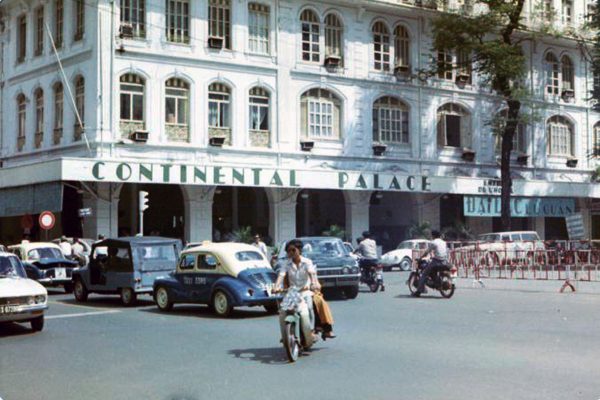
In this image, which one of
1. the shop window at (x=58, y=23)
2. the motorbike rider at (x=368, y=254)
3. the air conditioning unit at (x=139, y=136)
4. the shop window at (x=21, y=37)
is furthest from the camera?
the shop window at (x=21, y=37)

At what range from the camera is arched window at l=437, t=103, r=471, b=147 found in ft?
129

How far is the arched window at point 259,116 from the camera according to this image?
33.3 m

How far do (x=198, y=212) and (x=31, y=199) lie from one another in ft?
22.2

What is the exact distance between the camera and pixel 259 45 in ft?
110

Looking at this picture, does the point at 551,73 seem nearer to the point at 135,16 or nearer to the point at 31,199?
the point at 135,16

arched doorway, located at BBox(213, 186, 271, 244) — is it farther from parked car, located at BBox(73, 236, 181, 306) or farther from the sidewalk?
parked car, located at BBox(73, 236, 181, 306)

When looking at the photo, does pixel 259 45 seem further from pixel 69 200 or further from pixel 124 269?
pixel 124 269

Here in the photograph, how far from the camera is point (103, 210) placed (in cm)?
2967

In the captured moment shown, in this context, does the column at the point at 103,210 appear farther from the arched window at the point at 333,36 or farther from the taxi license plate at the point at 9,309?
the taxi license plate at the point at 9,309

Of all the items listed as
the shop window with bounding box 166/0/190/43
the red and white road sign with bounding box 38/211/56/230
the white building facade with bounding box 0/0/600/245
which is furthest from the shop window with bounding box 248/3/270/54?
the red and white road sign with bounding box 38/211/56/230

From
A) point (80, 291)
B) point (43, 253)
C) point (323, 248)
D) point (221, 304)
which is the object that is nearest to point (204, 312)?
point (221, 304)

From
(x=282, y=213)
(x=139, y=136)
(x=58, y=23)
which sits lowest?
(x=282, y=213)

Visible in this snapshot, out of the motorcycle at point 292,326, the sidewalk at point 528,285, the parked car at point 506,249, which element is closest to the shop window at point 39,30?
the parked car at point 506,249

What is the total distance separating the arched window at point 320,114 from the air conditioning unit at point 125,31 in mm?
8509
